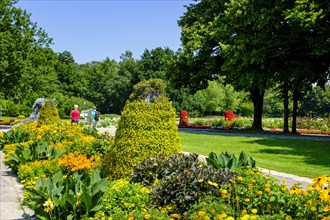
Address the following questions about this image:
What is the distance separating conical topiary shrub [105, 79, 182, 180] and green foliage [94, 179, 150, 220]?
0.90 m

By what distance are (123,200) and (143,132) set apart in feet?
Answer: 5.61

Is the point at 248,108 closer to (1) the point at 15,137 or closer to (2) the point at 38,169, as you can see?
(1) the point at 15,137

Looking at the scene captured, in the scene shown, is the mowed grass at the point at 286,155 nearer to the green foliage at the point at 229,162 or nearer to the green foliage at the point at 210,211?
the green foliage at the point at 229,162

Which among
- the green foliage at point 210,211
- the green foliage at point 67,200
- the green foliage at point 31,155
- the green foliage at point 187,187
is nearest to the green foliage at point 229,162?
the green foliage at point 187,187

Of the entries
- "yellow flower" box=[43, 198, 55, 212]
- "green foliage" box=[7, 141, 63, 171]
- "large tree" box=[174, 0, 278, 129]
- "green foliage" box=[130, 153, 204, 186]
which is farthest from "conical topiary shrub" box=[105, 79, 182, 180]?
"large tree" box=[174, 0, 278, 129]

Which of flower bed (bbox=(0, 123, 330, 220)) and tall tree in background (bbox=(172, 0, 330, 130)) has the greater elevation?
tall tree in background (bbox=(172, 0, 330, 130))

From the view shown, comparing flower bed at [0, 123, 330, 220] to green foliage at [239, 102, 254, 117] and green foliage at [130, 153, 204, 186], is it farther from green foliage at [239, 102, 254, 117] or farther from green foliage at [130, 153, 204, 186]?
green foliage at [239, 102, 254, 117]

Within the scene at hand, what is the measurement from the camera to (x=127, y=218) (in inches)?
193

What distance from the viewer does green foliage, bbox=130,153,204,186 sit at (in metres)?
6.01

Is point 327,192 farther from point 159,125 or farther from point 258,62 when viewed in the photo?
point 258,62

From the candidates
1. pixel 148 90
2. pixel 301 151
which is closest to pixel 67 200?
pixel 148 90

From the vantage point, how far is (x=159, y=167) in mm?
6207

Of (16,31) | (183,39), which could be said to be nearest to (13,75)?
(16,31)

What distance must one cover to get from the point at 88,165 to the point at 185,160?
2941 mm
